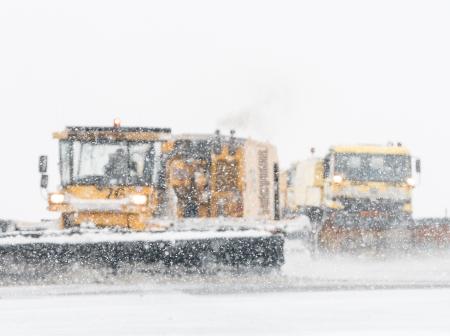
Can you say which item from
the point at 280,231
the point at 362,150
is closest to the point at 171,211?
the point at 280,231

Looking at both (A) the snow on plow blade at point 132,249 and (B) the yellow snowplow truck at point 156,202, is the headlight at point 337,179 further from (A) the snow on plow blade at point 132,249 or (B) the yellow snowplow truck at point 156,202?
(A) the snow on plow blade at point 132,249

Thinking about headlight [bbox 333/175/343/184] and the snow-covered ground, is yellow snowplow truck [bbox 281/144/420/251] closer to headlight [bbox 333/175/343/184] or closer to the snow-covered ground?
headlight [bbox 333/175/343/184]

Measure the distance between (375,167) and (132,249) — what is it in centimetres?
1079

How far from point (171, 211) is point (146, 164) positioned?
4.55 ft

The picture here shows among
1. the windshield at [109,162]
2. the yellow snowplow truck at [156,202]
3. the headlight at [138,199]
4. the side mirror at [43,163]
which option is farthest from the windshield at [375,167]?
the side mirror at [43,163]

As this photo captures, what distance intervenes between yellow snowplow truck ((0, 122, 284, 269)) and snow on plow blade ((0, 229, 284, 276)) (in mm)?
14

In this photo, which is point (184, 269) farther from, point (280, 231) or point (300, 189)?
point (300, 189)

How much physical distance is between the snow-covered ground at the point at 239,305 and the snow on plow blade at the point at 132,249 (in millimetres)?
256

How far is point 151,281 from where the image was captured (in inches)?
580

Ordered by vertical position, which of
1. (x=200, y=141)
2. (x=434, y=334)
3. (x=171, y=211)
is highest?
(x=200, y=141)

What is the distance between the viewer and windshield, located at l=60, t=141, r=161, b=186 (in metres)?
16.6

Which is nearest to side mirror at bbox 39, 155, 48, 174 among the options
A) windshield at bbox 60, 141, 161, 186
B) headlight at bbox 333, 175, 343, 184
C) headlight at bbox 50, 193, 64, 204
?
headlight at bbox 50, 193, 64, 204

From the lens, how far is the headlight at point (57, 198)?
16.3m

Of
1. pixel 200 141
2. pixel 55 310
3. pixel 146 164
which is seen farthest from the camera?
pixel 200 141
